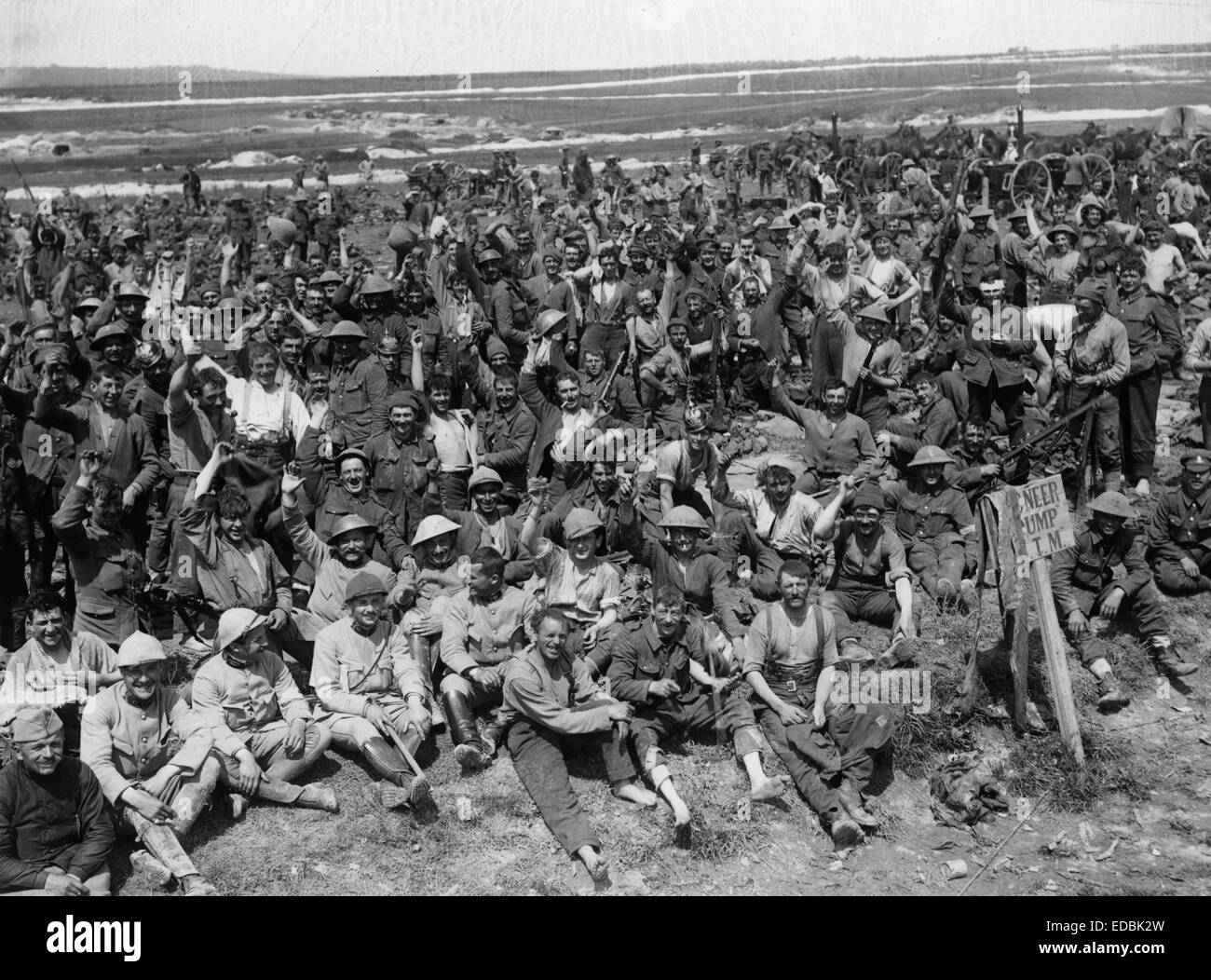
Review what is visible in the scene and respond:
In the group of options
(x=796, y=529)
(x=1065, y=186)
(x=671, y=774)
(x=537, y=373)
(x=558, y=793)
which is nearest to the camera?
(x=558, y=793)

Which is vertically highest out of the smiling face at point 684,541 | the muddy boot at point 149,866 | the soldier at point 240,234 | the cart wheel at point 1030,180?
the cart wheel at point 1030,180

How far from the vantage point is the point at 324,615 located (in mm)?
8703

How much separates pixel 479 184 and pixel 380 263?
5.82m

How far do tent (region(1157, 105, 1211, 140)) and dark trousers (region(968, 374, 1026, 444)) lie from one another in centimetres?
2140

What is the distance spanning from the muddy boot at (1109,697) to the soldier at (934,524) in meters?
1.18

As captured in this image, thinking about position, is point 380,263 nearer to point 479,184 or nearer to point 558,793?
point 479,184

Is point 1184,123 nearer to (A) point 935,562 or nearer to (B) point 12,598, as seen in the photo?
(A) point 935,562

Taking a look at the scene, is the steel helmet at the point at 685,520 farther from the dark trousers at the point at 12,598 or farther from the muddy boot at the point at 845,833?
the dark trousers at the point at 12,598

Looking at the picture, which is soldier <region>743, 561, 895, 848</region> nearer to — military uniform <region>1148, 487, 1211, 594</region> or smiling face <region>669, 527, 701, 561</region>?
smiling face <region>669, 527, 701, 561</region>

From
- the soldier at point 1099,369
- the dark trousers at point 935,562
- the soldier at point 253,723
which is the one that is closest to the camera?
the soldier at point 253,723

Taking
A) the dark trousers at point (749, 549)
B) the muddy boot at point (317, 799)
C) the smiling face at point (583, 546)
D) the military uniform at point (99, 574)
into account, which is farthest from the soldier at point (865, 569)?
the military uniform at point (99, 574)

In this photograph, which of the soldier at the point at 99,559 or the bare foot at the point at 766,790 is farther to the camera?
the soldier at the point at 99,559

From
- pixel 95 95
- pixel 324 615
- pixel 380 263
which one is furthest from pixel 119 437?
pixel 95 95

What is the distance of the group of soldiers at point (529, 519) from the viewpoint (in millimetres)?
7711
